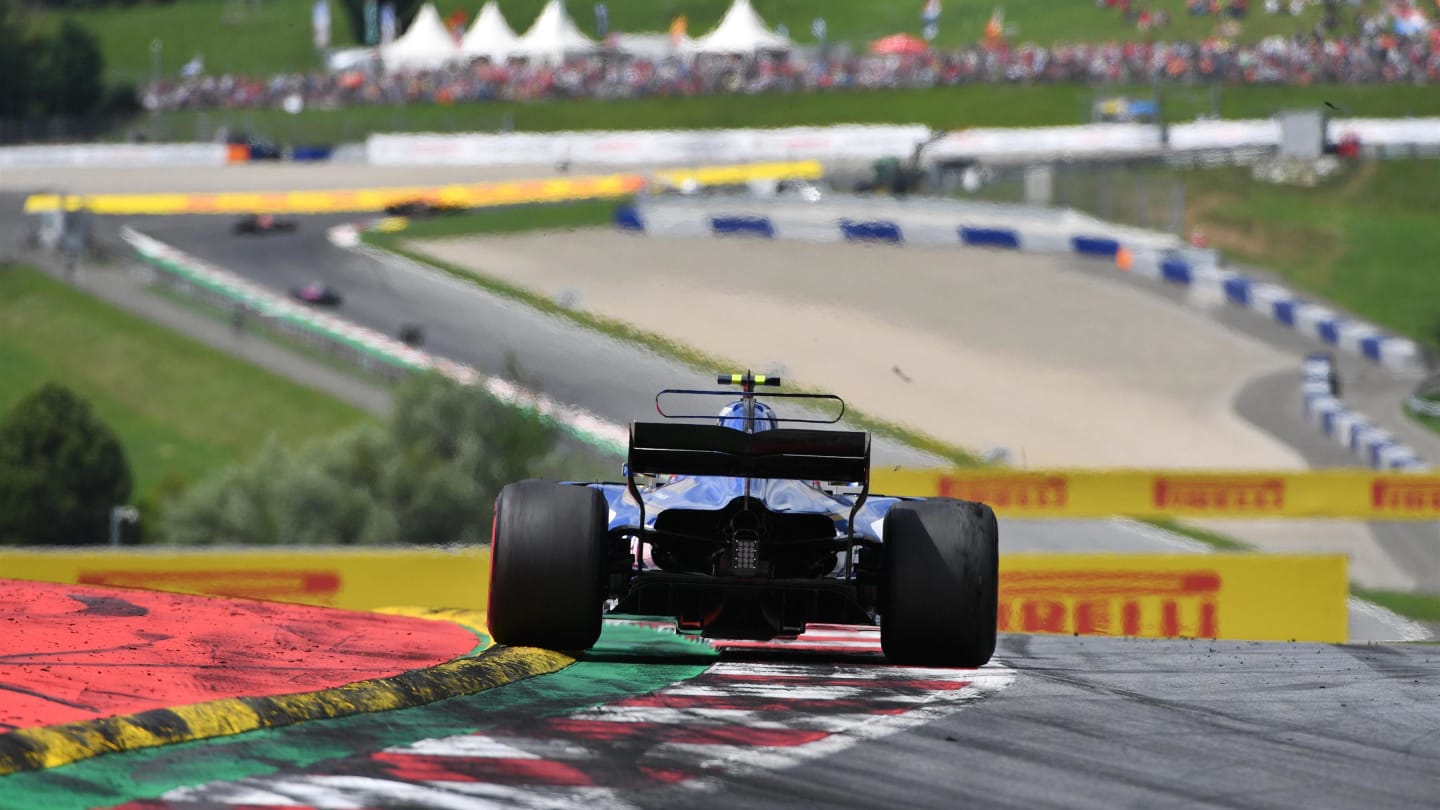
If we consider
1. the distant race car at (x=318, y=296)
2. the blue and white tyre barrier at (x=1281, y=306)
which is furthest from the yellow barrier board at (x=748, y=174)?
the blue and white tyre barrier at (x=1281, y=306)

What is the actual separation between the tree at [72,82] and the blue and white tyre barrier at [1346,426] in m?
59.2

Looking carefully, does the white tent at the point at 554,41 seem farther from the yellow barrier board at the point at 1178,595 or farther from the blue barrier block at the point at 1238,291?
the yellow barrier board at the point at 1178,595

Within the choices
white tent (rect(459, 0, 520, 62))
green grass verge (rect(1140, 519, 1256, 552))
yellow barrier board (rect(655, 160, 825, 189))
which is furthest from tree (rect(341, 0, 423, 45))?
green grass verge (rect(1140, 519, 1256, 552))

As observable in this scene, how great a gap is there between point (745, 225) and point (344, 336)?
33.1 ft

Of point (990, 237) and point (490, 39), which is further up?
point (490, 39)

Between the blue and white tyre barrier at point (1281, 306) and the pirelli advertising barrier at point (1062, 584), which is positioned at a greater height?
the blue and white tyre barrier at point (1281, 306)

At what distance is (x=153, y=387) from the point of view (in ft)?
154

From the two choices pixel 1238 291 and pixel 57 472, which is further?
pixel 57 472

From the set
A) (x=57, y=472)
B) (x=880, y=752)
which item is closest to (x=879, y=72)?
(x=57, y=472)

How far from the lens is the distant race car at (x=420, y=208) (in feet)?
193

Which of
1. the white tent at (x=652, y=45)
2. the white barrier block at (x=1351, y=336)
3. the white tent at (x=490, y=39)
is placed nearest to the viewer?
the white barrier block at (x=1351, y=336)

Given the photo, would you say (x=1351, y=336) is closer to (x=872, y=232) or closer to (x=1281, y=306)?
(x=1281, y=306)

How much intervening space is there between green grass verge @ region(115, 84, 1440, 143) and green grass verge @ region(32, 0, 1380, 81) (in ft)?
6.72

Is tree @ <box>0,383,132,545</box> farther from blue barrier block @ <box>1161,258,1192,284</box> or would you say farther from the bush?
blue barrier block @ <box>1161,258,1192,284</box>
